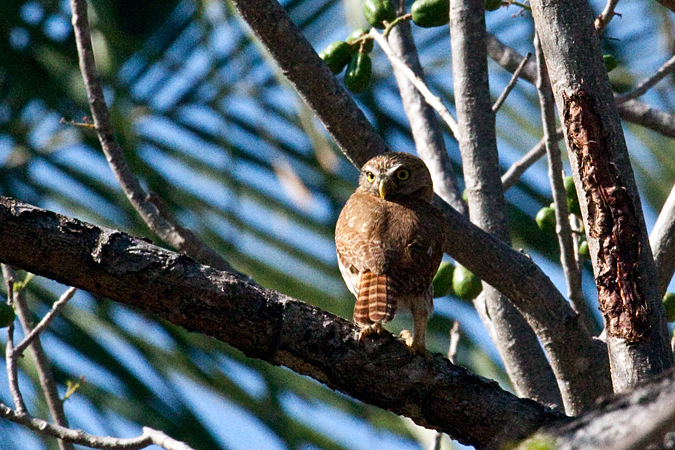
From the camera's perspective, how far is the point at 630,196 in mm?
2826

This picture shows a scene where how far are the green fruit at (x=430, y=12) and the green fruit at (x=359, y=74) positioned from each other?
0.30 meters

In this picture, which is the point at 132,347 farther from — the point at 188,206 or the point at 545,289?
the point at 545,289

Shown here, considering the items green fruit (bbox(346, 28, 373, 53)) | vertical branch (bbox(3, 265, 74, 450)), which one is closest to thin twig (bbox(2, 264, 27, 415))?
vertical branch (bbox(3, 265, 74, 450))

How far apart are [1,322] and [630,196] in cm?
235

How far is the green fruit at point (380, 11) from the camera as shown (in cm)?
403

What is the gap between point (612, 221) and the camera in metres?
2.84

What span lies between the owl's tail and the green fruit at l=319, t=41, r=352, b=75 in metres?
1.02

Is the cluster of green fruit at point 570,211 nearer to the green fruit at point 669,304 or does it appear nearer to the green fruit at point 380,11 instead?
the green fruit at point 669,304

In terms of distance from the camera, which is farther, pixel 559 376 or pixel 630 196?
pixel 559 376

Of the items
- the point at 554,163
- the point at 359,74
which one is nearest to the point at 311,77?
the point at 359,74

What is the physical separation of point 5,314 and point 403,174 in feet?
7.88

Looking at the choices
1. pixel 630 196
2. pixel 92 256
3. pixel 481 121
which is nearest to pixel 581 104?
pixel 630 196

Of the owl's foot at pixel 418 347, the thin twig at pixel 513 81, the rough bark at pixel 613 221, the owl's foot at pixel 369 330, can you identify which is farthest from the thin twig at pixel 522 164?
the owl's foot at pixel 369 330

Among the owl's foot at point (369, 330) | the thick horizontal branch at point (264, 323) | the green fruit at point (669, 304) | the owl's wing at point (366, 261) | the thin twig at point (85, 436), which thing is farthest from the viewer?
the green fruit at point (669, 304)
